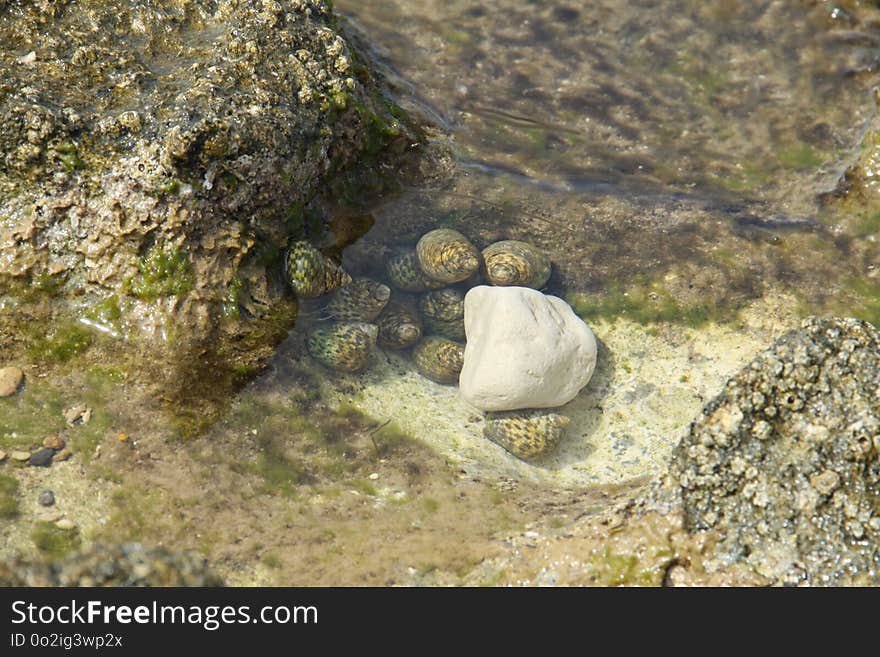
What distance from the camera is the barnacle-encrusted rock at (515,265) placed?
4.71 metres

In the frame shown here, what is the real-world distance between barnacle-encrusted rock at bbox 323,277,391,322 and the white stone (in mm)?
646

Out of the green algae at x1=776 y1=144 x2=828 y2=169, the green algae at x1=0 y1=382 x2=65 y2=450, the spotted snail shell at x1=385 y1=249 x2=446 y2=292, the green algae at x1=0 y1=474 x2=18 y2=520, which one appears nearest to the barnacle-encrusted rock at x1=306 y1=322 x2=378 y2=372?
the spotted snail shell at x1=385 y1=249 x2=446 y2=292

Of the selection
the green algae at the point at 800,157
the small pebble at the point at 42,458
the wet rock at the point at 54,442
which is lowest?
the small pebble at the point at 42,458

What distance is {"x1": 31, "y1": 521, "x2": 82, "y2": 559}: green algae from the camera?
299cm

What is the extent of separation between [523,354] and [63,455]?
8.21 ft

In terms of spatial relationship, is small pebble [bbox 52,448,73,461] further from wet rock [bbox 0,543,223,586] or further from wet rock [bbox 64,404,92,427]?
wet rock [bbox 0,543,223,586]

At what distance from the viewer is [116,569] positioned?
2982mm

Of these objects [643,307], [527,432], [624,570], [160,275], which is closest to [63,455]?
[160,275]

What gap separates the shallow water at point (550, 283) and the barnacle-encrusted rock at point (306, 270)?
254 mm

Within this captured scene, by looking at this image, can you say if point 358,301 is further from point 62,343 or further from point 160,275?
point 62,343

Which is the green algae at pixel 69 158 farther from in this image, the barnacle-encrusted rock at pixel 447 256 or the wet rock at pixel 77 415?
the barnacle-encrusted rock at pixel 447 256

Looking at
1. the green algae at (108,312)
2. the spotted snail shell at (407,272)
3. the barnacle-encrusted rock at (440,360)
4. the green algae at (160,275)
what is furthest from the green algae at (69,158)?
the barnacle-encrusted rock at (440,360)

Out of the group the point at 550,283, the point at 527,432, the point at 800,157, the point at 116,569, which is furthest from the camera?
the point at 800,157

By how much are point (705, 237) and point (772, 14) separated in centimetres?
268
